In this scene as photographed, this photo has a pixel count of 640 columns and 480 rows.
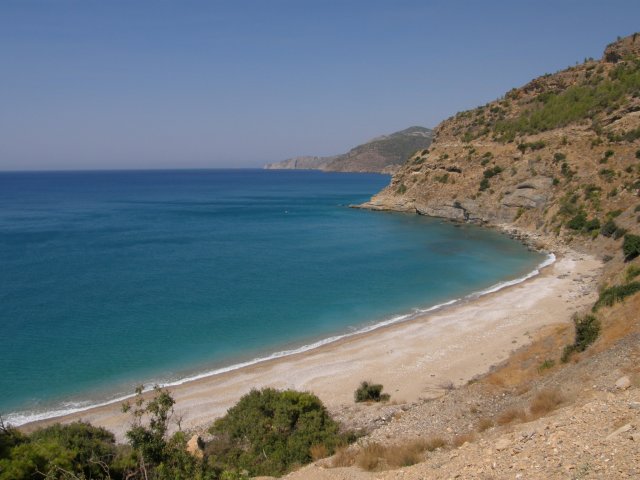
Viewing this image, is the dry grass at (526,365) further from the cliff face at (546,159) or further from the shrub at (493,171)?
the shrub at (493,171)

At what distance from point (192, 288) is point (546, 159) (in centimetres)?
5179

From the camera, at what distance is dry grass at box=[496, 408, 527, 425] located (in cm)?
1233

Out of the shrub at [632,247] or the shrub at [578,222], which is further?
the shrub at [578,222]

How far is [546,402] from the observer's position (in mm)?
12289

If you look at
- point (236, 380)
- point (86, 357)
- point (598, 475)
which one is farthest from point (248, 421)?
point (86, 357)

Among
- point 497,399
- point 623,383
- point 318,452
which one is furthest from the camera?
point 497,399

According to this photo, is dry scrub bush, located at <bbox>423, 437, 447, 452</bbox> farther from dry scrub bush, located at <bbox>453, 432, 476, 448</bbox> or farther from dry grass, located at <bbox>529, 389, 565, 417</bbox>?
dry grass, located at <bbox>529, 389, 565, 417</bbox>

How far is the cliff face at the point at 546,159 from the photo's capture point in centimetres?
5478

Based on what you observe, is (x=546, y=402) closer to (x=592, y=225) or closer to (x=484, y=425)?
(x=484, y=425)

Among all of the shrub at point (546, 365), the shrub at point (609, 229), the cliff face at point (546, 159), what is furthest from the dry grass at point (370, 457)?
the shrub at point (609, 229)

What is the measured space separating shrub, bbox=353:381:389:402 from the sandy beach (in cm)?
46

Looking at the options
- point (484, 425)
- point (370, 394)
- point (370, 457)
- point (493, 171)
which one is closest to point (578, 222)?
point (493, 171)

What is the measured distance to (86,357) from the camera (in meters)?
25.4

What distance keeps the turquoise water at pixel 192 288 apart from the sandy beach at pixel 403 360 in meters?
2.04
